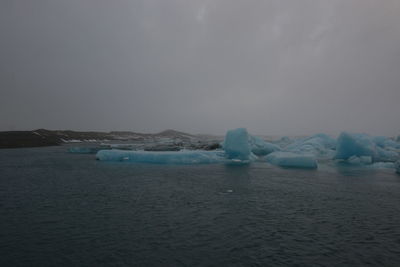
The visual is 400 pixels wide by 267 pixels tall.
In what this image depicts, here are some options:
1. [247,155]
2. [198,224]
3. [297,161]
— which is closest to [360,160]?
[297,161]

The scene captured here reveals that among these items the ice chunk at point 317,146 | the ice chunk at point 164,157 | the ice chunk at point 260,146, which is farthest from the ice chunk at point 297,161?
the ice chunk at point 260,146

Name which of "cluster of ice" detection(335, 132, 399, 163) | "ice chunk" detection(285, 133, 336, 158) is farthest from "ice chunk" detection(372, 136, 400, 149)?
"cluster of ice" detection(335, 132, 399, 163)

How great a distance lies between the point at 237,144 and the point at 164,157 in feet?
23.7

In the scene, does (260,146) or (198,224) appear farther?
(260,146)

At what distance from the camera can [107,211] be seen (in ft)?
29.3

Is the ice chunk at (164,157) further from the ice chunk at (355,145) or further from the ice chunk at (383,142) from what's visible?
the ice chunk at (383,142)

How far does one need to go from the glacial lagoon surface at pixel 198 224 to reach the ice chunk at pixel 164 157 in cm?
978

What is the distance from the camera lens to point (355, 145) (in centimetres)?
2331

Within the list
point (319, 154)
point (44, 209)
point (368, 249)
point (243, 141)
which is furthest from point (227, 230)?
point (319, 154)

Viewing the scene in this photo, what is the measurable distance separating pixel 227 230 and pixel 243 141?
17777 mm

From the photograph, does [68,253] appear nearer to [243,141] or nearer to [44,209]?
[44,209]

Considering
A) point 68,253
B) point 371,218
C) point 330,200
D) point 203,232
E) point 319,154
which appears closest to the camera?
point 68,253

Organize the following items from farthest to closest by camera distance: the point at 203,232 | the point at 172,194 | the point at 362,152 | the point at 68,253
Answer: the point at 362,152 → the point at 172,194 → the point at 203,232 → the point at 68,253

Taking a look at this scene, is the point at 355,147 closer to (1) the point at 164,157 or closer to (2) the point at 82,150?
(1) the point at 164,157
